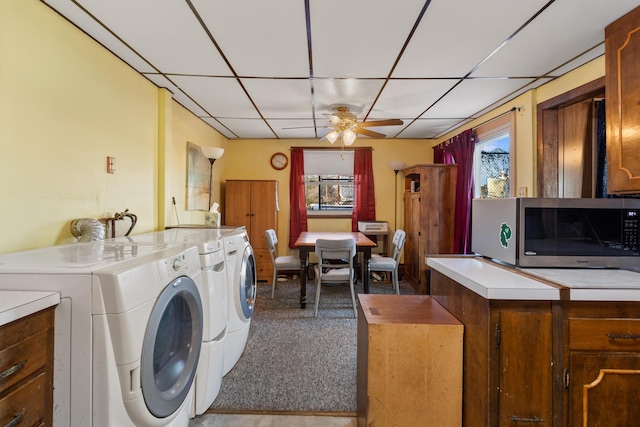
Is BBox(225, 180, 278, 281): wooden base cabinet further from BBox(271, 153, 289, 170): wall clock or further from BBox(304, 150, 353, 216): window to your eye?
BBox(304, 150, 353, 216): window

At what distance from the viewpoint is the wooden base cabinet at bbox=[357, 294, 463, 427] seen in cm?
127

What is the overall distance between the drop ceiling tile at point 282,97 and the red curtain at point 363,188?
1.58 m

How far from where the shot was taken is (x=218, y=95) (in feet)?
9.49

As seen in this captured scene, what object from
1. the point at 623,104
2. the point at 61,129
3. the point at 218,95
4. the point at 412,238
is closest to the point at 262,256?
the point at 412,238

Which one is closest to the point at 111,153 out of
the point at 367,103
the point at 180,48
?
the point at 180,48

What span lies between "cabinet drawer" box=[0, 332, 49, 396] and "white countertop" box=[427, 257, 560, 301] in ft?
5.03

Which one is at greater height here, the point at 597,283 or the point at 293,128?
the point at 293,128

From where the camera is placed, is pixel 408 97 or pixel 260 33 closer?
pixel 260 33

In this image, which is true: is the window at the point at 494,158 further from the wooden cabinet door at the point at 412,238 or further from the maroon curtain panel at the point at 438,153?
the wooden cabinet door at the point at 412,238

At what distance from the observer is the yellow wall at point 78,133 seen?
56.5 inches

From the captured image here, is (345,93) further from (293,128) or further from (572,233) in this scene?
(572,233)

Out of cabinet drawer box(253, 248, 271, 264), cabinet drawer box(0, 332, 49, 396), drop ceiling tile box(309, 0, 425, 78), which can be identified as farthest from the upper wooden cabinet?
cabinet drawer box(253, 248, 271, 264)

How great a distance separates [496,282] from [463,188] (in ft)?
9.47

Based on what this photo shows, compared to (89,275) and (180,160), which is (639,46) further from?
(180,160)
